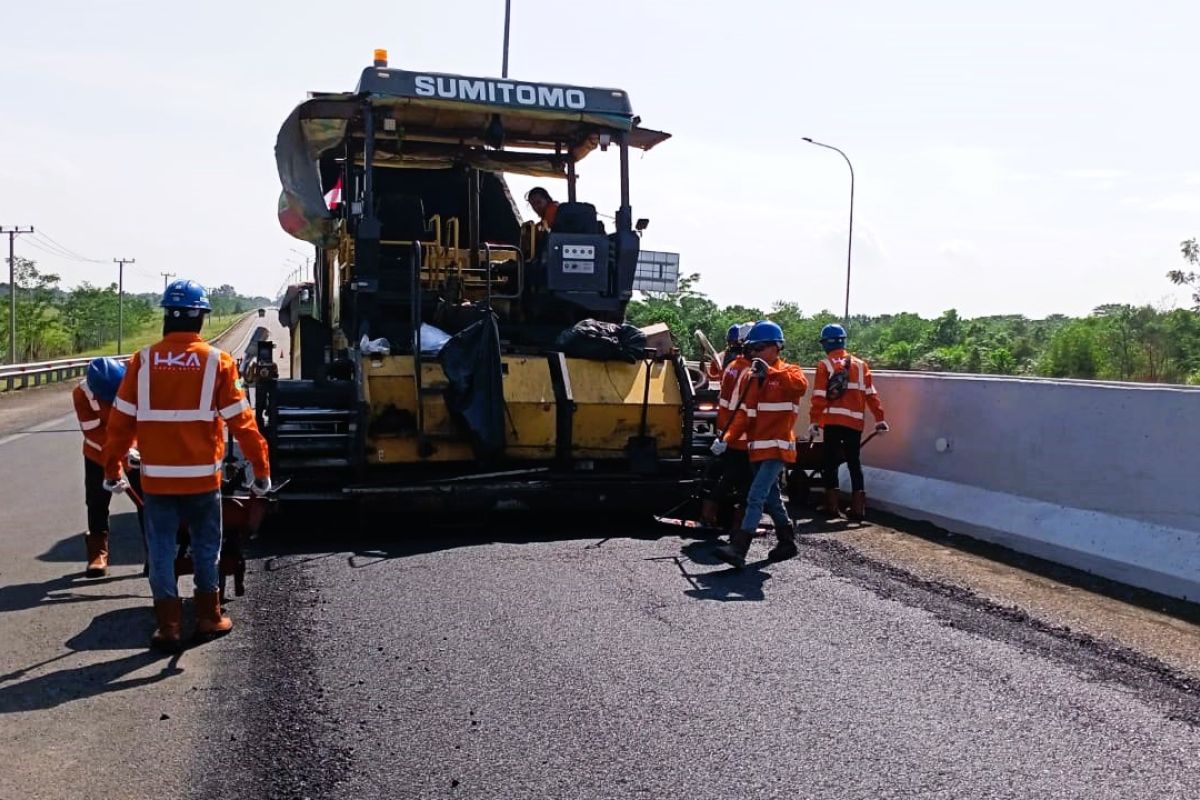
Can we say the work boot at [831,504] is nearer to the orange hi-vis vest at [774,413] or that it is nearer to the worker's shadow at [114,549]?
the orange hi-vis vest at [774,413]

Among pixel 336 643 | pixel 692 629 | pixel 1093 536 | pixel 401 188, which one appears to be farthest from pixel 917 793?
pixel 401 188

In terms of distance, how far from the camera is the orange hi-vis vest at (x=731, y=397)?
784 centimetres

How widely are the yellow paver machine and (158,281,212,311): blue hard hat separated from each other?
2079 mm

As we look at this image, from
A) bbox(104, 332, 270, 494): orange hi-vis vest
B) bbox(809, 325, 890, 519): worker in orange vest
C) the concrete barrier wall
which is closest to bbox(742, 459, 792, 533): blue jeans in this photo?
the concrete barrier wall

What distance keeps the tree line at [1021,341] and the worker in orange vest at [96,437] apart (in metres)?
18.1

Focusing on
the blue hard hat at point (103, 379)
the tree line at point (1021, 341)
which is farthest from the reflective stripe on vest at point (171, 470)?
the tree line at point (1021, 341)

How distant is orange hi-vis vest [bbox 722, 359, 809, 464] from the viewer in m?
7.43

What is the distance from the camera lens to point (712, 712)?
14.8 ft

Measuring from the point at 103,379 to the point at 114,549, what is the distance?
1496 millimetres

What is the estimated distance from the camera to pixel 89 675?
5109mm

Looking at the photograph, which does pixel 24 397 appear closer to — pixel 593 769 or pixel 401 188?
pixel 401 188

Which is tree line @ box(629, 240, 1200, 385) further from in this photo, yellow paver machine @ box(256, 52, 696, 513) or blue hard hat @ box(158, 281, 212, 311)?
blue hard hat @ box(158, 281, 212, 311)

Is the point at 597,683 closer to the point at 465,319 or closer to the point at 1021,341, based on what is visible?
the point at 465,319

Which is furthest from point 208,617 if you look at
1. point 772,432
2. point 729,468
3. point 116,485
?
point 729,468
